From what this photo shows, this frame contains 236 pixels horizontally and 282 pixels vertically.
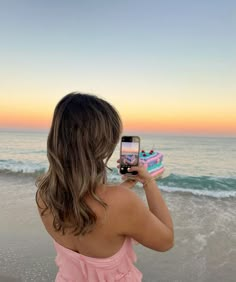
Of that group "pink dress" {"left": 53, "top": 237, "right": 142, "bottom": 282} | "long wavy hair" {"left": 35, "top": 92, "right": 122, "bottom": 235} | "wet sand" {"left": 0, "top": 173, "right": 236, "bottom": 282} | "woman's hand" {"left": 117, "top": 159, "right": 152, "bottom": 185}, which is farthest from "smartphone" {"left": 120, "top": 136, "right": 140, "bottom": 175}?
"wet sand" {"left": 0, "top": 173, "right": 236, "bottom": 282}

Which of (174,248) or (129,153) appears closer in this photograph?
(129,153)

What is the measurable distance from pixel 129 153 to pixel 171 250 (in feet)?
11.1

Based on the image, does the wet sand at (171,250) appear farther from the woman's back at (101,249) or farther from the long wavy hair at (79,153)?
the long wavy hair at (79,153)

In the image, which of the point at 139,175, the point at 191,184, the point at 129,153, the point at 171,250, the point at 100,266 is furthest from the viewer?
the point at 191,184

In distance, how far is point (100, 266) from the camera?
1.21m

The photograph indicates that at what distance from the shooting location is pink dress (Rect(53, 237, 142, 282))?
3.94 ft

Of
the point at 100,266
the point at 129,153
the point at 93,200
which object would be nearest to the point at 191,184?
the point at 129,153

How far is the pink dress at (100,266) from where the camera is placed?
1200mm

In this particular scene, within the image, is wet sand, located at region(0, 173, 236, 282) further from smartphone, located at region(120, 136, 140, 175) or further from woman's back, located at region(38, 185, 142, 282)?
smartphone, located at region(120, 136, 140, 175)

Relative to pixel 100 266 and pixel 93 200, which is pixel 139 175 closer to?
pixel 93 200

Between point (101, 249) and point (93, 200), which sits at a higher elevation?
point (93, 200)

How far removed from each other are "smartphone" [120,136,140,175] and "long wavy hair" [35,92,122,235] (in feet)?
0.96

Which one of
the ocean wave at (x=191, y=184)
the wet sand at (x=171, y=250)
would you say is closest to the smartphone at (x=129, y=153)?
the wet sand at (x=171, y=250)

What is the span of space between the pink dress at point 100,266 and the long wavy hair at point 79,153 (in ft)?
0.56
